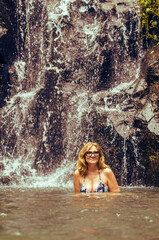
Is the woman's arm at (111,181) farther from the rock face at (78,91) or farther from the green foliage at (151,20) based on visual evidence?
the green foliage at (151,20)

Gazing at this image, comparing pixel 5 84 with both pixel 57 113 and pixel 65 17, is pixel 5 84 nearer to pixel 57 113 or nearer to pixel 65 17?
pixel 57 113

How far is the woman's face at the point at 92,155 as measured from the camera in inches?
227

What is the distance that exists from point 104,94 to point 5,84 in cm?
426

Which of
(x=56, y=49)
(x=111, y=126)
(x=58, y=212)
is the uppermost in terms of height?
(x=56, y=49)

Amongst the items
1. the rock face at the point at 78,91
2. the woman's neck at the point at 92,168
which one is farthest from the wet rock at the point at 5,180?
the woman's neck at the point at 92,168

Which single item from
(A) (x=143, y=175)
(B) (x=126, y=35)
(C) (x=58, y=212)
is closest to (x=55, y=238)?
(C) (x=58, y=212)

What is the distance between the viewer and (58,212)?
4.02 metres

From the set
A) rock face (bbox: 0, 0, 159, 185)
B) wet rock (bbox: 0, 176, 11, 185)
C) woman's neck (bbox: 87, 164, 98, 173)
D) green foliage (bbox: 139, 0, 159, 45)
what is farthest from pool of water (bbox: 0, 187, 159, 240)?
green foliage (bbox: 139, 0, 159, 45)

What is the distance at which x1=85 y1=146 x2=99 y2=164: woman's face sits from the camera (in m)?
5.76

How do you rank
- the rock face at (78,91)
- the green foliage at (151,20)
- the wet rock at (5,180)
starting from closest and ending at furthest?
1. the wet rock at (5,180)
2. the rock face at (78,91)
3. the green foliage at (151,20)

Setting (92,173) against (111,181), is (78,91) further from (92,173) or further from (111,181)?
(111,181)

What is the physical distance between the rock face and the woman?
18.2 feet

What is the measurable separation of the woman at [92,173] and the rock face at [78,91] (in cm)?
553

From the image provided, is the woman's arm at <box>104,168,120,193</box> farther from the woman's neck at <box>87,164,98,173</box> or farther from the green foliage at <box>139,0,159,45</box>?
the green foliage at <box>139,0,159,45</box>
